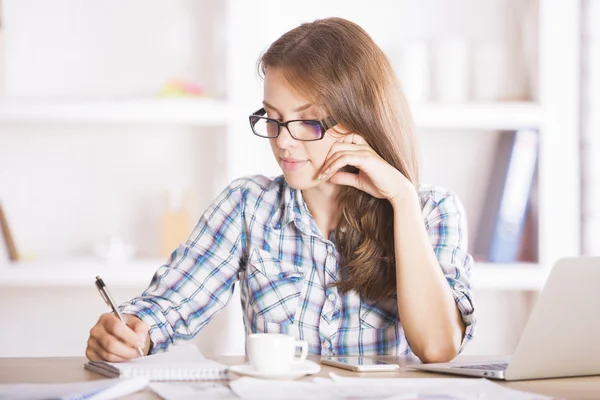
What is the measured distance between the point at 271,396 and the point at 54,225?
1945 millimetres

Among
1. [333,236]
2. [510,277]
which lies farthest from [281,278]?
[510,277]

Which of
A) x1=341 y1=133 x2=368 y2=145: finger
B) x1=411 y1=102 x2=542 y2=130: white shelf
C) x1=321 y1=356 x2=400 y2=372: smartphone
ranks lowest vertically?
x1=321 y1=356 x2=400 y2=372: smartphone

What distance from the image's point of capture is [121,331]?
53.1 inches

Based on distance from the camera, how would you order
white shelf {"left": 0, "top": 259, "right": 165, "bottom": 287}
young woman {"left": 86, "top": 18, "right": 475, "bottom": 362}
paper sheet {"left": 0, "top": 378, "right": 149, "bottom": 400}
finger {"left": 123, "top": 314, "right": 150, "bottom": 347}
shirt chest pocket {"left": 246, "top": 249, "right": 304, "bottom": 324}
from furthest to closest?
white shelf {"left": 0, "top": 259, "right": 165, "bottom": 287}, shirt chest pocket {"left": 246, "top": 249, "right": 304, "bottom": 324}, young woman {"left": 86, "top": 18, "right": 475, "bottom": 362}, finger {"left": 123, "top": 314, "right": 150, "bottom": 347}, paper sheet {"left": 0, "top": 378, "right": 149, "bottom": 400}

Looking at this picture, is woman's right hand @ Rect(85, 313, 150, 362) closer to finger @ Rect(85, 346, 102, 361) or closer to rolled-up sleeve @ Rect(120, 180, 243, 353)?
finger @ Rect(85, 346, 102, 361)

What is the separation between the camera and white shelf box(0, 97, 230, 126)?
2.58 meters

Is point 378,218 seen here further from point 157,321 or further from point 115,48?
point 115,48

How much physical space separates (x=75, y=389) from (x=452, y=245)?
86 cm

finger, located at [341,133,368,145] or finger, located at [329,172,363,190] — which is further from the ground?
finger, located at [341,133,368,145]

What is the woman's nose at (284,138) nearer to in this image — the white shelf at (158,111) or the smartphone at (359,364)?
the smartphone at (359,364)

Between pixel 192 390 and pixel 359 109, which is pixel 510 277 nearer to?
pixel 359 109

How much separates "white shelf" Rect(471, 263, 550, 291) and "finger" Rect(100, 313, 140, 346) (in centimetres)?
155

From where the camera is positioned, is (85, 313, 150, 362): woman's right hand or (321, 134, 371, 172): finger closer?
(85, 313, 150, 362): woman's right hand

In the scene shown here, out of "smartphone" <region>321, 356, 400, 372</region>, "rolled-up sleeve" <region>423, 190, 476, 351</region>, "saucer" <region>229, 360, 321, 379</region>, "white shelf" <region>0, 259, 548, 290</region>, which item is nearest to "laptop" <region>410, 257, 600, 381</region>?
"smartphone" <region>321, 356, 400, 372</region>
